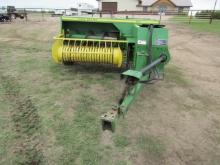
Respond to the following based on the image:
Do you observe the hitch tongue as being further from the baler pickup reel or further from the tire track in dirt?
the baler pickup reel

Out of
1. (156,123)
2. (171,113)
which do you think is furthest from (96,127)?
(171,113)

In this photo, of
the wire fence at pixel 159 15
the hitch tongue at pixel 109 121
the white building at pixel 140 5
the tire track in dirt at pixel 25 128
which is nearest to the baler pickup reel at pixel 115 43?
the tire track in dirt at pixel 25 128

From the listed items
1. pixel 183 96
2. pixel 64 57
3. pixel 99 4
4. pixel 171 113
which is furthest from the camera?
pixel 99 4

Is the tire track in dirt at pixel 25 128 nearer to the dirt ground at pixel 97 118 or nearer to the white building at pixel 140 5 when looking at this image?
the dirt ground at pixel 97 118

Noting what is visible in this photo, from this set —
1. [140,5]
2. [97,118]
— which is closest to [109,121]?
[97,118]

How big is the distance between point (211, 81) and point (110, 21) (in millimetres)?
2420

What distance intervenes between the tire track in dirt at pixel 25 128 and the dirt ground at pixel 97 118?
0.01 m

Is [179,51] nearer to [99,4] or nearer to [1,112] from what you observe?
[1,112]

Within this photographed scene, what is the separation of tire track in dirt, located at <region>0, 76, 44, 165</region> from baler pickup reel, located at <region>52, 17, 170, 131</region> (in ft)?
4.40

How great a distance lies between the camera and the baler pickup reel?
4148 millimetres

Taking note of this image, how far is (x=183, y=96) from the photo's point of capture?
4.57 metres

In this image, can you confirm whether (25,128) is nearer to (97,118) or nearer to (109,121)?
(97,118)

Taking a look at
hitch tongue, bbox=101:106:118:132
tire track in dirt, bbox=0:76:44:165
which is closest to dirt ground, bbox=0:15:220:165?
tire track in dirt, bbox=0:76:44:165

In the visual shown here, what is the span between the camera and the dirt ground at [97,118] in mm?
2871
